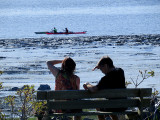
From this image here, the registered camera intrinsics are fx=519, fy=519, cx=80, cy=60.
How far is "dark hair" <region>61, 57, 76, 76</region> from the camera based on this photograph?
6840 mm

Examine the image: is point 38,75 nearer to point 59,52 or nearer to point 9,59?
point 9,59

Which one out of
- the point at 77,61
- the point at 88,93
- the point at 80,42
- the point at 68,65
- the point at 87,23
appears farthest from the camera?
the point at 87,23

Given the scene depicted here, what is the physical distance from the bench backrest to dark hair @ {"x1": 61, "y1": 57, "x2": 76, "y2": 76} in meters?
0.40

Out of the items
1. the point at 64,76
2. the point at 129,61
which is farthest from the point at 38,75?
the point at 64,76

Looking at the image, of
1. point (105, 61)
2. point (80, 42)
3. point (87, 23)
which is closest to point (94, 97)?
point (105, 61)

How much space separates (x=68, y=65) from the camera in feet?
22.6

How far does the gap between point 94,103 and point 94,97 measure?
0.31 ft

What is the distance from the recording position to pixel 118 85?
22.5 ft

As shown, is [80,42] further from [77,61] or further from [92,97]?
[92,97]

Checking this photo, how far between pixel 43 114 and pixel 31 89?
393 millimetres

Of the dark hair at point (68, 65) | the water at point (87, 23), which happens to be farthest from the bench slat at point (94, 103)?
the water at point (87, 23)

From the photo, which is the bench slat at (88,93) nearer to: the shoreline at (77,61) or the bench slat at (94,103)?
the bench slat at (94,103)

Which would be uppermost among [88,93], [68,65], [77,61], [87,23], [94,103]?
[68,65]

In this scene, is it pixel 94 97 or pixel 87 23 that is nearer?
pixel 94 97
